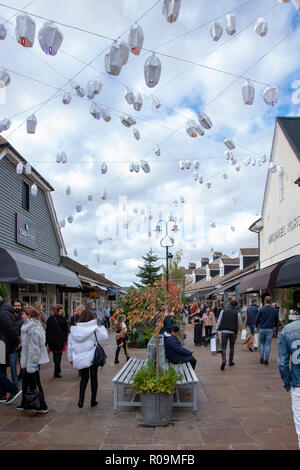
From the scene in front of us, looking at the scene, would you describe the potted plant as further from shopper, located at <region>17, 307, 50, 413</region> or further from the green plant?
shopper, located at <region>17, 307, 50, 413</region>

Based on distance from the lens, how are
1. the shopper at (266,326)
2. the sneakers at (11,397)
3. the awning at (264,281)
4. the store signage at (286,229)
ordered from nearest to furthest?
the sneakers at (11,397) → the shopper at (266,326) → the awning at (264,281) → the store signage at (286,229)

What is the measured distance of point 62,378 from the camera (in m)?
9.41

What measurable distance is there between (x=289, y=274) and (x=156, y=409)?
997cm

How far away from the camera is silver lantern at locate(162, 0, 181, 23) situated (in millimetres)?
4578

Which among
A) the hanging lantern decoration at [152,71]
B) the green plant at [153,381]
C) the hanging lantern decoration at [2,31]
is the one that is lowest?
the green plant at [153,381]

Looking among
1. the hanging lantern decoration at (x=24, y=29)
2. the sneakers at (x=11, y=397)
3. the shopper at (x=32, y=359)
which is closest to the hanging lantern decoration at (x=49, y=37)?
the hanging lantern decoration at (x=24, y=29)

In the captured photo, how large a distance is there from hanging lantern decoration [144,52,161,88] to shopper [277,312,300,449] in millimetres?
3411

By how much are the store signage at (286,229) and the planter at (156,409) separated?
42.8 feet

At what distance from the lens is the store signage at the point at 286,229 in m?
17.4

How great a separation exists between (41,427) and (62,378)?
3.84 meters

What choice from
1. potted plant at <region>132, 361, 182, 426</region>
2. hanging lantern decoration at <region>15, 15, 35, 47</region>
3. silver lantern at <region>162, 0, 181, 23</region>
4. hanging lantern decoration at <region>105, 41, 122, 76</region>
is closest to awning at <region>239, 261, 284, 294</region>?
potted plant at <region>132, 361, 182, 426</region>

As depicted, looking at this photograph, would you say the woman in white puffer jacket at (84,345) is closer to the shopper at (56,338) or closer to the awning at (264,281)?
the shopper at (56,338)

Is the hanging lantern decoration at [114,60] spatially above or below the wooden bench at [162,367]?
above
